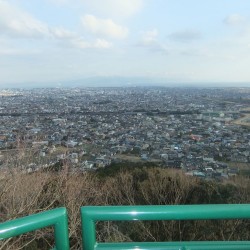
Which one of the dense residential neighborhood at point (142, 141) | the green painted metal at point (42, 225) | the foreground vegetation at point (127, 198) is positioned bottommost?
the dense residential neighborhood at point (142, 141)

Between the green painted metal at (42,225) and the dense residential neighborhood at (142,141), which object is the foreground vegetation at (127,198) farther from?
the green painted metal at (42,225)

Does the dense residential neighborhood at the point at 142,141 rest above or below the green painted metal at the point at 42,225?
below

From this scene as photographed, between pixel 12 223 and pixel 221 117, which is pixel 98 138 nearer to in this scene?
pixel 221 117

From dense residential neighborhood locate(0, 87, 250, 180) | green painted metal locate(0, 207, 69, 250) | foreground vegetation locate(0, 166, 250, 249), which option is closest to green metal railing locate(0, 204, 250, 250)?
green painted metal locate(0, 207, 69, 250)

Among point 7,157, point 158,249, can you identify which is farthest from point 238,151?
point 158,249

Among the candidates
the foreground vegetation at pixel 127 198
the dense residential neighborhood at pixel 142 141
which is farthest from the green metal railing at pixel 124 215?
the dense residential neighborhood at pixel 142 141

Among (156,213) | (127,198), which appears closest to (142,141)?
(127,198)
